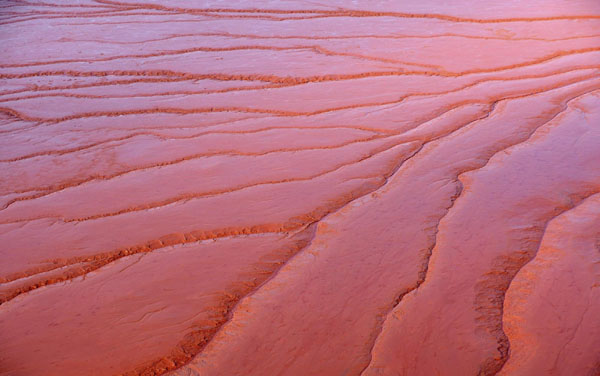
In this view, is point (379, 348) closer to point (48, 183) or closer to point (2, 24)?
point (48, 183)

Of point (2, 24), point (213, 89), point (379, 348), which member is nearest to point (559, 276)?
point (379, 348)

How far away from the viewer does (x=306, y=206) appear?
2.14m

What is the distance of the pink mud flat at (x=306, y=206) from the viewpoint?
1475 mm

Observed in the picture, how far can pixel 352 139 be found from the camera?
109 inches

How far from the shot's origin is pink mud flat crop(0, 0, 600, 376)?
1.47 m

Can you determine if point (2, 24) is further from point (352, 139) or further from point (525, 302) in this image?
point (525, 302)

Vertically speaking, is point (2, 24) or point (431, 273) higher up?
point (2, 24)

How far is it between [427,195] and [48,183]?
4.86 ft

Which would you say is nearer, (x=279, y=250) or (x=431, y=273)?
(x=431, y=273)

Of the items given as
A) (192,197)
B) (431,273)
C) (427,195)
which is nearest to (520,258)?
(431,273)

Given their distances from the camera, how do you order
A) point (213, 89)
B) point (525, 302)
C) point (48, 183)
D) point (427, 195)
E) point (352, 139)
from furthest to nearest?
point (213, 89) → point (352, 139) → point (48, 183) → point (427, 195) → point (525, 302)

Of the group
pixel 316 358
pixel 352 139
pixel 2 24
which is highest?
pixel 2 24

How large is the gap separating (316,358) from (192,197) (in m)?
0.99

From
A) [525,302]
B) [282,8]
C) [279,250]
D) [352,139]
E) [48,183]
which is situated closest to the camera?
[525,302]
